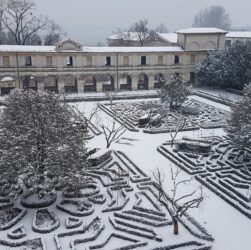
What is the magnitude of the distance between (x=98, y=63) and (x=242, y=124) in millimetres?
26106

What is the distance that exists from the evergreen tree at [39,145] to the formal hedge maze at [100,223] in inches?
46.0

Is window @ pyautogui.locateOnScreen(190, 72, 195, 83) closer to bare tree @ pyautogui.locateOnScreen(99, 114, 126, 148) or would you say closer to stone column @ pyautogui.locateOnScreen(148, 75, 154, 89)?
stone column @ pyautogui.locateOnScreen(148, 75, 154, 89)

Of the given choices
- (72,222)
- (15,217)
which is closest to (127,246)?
(72,222)

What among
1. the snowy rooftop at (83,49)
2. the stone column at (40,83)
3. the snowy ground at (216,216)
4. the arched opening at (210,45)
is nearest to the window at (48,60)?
the snowy rooftop at (83,49)

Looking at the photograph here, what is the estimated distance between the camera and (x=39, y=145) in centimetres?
1661

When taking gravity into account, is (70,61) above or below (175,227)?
above

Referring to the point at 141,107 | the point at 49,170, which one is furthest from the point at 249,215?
the point at 141,107

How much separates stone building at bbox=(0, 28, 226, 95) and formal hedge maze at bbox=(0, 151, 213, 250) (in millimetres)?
24707

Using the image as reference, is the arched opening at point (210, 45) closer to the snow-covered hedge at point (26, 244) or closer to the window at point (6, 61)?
the window at point (6, 61)

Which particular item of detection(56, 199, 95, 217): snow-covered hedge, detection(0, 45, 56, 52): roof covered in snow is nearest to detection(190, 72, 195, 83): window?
detection(0, 45, 56, 52): roof covered in snow

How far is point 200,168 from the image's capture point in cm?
2150

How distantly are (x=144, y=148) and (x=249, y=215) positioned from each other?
10196mm

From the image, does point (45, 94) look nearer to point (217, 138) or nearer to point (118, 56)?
point (217, 138)

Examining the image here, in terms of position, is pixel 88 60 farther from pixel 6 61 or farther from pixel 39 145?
pixel 39 145
